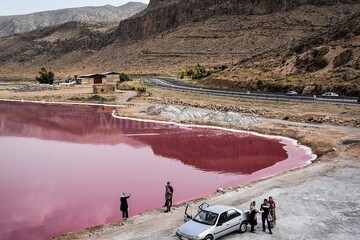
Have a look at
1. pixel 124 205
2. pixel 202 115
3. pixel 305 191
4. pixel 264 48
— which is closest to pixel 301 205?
pixel 305 191

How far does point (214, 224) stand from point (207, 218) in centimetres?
47

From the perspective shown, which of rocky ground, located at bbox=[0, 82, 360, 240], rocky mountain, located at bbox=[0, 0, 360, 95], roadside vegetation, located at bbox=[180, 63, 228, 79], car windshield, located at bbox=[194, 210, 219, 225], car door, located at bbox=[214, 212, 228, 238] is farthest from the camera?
roadside vegetation, located at bbox=[180, 63, 228, 79]

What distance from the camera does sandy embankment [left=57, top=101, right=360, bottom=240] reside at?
19078mm

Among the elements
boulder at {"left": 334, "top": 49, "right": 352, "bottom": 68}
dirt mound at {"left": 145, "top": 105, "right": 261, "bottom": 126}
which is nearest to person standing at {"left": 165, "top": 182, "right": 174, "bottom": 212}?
dirt mound at {"left": 145, "top": 105, "right": 261, "bottom": 126}

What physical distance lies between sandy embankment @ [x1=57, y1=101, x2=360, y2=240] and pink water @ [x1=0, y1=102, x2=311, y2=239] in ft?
6.27

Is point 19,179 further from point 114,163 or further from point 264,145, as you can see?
point 264,145

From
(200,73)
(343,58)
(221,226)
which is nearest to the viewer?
(221,226)

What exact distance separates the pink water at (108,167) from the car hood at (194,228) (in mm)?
5438

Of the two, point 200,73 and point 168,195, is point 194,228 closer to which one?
point 168,195

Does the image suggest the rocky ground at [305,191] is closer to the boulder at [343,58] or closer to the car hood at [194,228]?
the car hood at [194,228]

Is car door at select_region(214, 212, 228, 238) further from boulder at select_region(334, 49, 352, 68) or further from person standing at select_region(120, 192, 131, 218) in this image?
boulder at select_region(334, 49, 352, 68)

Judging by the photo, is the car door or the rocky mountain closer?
the car door

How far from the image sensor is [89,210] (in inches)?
926

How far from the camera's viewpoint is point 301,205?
2242 centimetres
